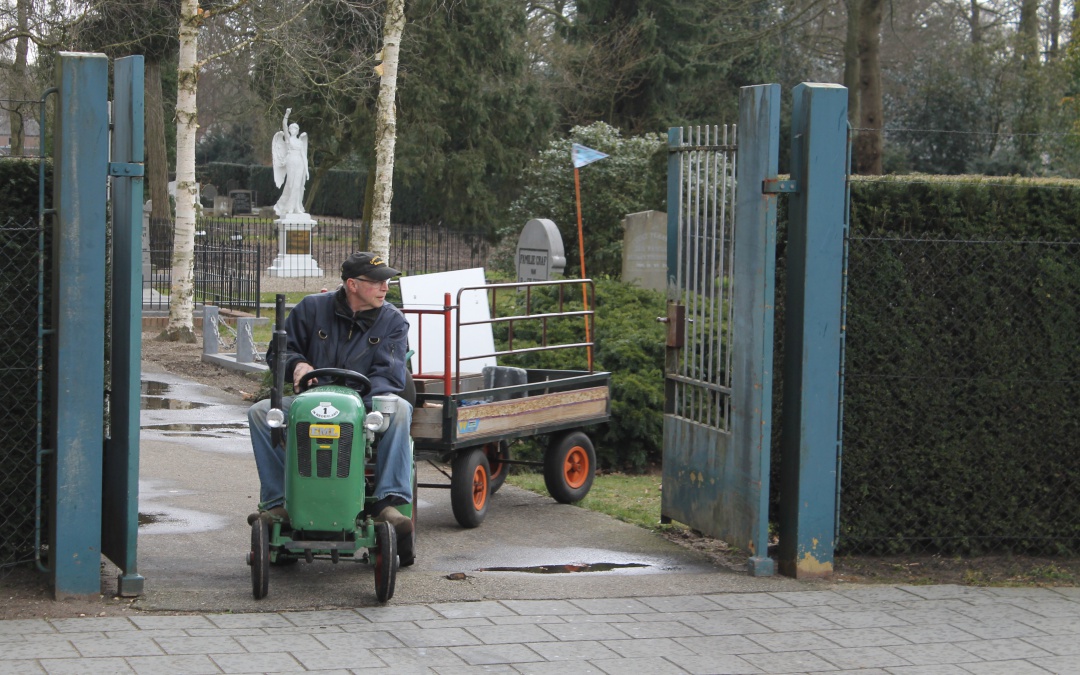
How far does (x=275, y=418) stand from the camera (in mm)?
5793

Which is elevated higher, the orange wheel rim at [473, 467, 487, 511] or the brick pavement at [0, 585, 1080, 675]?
the orange wheel rim at [473, 467, 487, 511]

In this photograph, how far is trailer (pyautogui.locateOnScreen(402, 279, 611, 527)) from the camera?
24.3 ft

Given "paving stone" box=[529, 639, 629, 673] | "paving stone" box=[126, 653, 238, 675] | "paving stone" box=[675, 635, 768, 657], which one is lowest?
"paving stone" box=[675, 635, 768, 657]

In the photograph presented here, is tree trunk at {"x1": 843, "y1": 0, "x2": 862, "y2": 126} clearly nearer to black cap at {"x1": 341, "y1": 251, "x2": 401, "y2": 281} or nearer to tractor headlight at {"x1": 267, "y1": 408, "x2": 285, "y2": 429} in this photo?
black cap at {"x1": 341, "y1": 251, "x2": 401, "y2": 281}

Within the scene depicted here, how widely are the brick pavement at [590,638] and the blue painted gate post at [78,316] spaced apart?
451 millimetres

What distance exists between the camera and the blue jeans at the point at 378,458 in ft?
20.0

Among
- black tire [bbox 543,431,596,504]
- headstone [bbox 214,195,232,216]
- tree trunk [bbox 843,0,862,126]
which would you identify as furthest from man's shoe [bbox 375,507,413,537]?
headstone [bbox 214,195,232,216]

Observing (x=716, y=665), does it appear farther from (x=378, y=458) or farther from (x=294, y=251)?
(x=294, y=251)

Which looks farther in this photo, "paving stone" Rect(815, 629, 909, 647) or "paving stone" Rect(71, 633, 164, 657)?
"paving stone" Rect(815, 629, 909, 647)

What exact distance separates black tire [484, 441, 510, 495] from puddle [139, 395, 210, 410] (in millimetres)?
5937

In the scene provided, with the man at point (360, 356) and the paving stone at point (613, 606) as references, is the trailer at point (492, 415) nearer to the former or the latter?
the man at point (360, 356)

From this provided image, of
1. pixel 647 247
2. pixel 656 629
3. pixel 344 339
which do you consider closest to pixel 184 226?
pixel 647 247

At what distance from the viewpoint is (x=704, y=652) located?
541cm

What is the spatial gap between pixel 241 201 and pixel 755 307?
5014 centimetres
